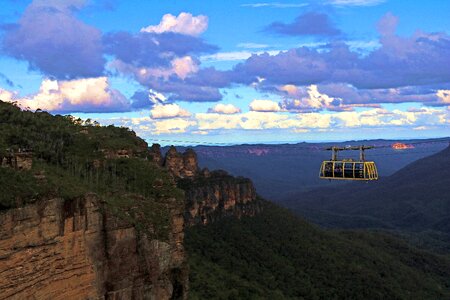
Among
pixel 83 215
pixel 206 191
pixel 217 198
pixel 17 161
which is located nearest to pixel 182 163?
pixel 206 191

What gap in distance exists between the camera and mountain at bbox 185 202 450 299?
84688 mm

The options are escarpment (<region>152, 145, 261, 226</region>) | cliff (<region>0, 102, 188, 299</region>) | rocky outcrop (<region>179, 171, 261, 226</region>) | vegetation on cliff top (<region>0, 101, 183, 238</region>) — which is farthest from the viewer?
rocky outcrop (<region>179, 171, 261, 226</region>)

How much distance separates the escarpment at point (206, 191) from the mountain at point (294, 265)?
82.8 inches

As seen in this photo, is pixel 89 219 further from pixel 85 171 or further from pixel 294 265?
pixel 294 265

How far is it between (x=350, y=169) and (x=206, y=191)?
66005 millimetres

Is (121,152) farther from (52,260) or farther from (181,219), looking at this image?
(52,260)

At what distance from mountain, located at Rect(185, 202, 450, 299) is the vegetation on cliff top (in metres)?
27.3

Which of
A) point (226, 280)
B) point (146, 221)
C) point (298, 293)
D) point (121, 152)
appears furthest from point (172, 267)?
point (298, 293)

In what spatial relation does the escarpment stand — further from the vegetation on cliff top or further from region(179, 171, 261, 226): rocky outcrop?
the vegetation on cliff top

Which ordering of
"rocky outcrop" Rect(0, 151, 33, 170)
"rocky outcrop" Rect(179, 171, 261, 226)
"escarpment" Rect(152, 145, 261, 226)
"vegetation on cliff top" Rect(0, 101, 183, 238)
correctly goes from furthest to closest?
"rocky outcrop" Rect(179, 171, 261, 226) → "escarpment" Rect(152, 145, 261, 226) → "rocky outcrop" Rect(0, 151, 33, 170) → "vegetation on cliff top" Rect(0, 101, 183, 238)

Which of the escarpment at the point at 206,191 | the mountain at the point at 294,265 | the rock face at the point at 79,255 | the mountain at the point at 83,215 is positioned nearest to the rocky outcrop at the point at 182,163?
the escarpment at the point at 206,191

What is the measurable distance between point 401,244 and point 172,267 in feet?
405

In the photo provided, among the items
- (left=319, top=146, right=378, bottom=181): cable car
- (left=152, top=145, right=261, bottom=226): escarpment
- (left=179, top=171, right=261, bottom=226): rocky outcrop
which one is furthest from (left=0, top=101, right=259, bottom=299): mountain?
(left=179, top=171, right=261, bottom=226): rocky outcrop

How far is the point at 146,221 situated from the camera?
126 feet
